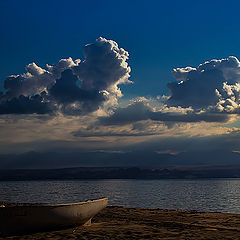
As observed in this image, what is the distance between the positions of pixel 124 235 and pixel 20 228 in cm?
477

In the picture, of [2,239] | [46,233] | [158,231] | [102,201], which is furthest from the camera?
[102,201]

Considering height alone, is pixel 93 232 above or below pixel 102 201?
below

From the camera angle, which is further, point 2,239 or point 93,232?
point 93,232

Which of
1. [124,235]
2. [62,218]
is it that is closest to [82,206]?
[62,218]

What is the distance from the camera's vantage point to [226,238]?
46.8ft

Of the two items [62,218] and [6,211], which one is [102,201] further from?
[6,211]

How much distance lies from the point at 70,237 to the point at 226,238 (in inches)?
276

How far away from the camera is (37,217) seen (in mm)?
14664

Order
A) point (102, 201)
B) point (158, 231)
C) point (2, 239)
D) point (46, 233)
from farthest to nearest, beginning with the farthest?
point (102, 201) < point (158, 231) < point (46, 233) < point (2, 239)

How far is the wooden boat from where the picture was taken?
14.4m

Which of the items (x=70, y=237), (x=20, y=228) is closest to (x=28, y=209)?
(x=20, y=228)

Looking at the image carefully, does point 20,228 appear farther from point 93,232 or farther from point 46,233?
point 93,232

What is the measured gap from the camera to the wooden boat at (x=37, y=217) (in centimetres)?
1440

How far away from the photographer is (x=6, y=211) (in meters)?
14.3
